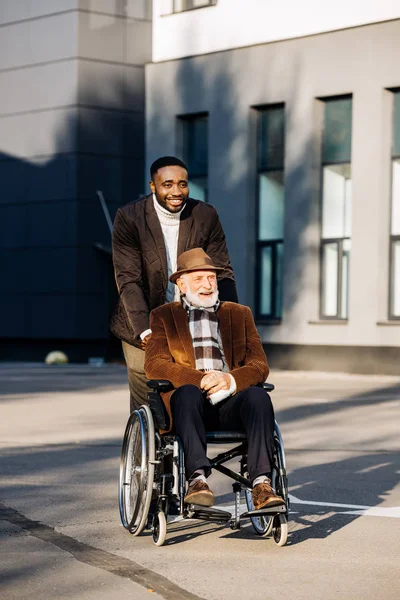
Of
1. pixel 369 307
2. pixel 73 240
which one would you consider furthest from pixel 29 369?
pixel 369 307

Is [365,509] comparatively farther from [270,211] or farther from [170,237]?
[270,211]

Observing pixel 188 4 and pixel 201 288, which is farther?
pixel 188 4

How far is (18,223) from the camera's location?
31.7 m

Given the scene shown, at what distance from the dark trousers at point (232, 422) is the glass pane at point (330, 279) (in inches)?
790

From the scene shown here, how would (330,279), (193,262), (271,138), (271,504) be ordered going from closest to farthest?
(271,504), (193,262), (330,279), (271,138)

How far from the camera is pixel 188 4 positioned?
29.8 metres

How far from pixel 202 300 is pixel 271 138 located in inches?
847

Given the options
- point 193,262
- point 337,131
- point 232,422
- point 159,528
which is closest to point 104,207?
point 337,131

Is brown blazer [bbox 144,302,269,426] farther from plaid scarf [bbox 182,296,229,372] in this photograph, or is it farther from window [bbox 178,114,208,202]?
window [bbox 178,114,208,202]

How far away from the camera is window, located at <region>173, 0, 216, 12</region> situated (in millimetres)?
29391

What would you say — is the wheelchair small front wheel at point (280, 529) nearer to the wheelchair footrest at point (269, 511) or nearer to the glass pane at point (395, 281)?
the wheelchair footrest at point (269, 511)

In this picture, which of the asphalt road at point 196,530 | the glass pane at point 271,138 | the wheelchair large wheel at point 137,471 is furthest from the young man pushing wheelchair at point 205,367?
the glass pane at point 271,138

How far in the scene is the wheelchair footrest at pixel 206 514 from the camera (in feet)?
21.8

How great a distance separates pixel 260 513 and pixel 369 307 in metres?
19.6
